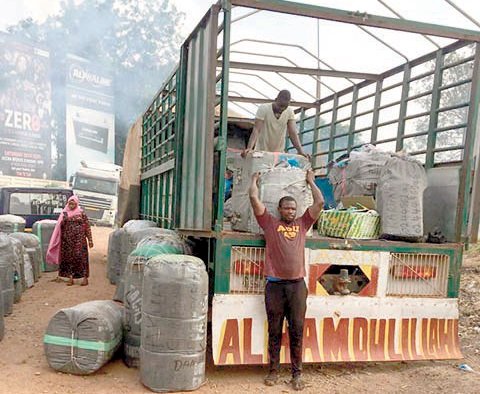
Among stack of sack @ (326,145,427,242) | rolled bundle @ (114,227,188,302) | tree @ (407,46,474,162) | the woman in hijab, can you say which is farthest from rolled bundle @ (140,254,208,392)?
the woman in hijab

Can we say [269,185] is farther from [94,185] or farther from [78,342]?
[94,185]

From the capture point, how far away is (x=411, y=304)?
4.39 meters

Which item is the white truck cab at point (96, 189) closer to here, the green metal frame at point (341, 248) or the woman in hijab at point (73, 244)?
the woman in hijab at point (73, 244)

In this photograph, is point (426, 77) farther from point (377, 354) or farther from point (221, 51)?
point (377, 354)

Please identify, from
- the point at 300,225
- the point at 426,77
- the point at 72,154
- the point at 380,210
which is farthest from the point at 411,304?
the point at 72,154

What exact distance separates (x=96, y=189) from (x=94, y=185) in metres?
0.19

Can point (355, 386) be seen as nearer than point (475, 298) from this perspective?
Yes

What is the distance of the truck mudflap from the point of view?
4.02m

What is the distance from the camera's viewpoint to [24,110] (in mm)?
24609

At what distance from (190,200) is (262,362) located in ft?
5.46

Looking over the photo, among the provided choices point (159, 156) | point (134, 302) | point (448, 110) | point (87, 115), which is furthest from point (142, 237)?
point (87, 115)

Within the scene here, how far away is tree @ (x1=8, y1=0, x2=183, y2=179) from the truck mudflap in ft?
83.4

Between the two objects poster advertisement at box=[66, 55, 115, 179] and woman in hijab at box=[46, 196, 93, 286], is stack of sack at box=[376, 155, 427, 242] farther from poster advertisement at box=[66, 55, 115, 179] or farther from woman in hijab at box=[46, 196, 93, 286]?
poster advertisement at box=[66, 55, 115, 179]

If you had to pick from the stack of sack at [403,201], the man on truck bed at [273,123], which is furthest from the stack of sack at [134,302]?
the stack of sack at [403,201]
